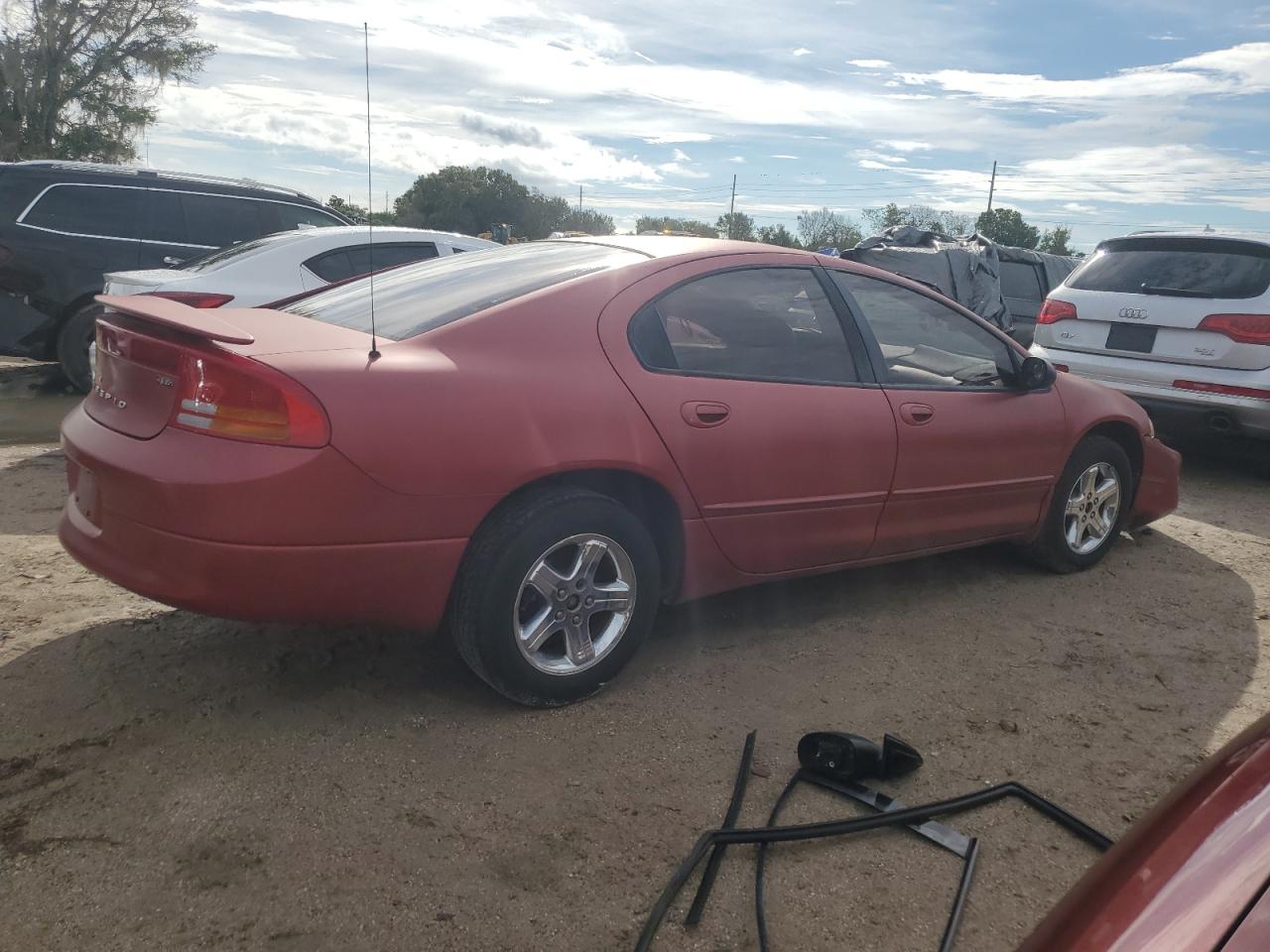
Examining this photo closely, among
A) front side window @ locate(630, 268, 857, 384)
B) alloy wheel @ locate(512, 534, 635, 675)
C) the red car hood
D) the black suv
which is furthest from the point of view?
the black suv

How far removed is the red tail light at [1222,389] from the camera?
21.3 ft

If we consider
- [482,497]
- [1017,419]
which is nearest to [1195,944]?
[482,497]

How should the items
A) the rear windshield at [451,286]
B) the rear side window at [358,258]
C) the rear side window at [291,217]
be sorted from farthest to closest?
the rear side window at [291,217] → the rear side window at [358,258] → the rear windshield at [451,286]

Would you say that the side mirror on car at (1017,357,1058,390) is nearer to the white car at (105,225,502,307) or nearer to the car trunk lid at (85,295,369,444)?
the car trunk lid at (85,295,369,444)

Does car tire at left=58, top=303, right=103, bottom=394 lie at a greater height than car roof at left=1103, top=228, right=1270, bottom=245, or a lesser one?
lesser

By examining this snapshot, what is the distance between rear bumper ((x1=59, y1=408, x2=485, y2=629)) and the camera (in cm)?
267

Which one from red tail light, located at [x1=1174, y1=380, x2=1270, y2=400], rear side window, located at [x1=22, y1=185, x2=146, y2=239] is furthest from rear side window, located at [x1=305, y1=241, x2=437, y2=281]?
red tail light, located at [x1=1174, y1=380, x2=1270, y2=400]

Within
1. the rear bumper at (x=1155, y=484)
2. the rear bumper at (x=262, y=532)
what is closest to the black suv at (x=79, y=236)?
the rear bumper at (x=262, y=532)

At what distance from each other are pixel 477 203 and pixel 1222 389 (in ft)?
124

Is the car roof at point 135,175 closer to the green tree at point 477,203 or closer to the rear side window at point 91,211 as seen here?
the rear side window at point 91,211

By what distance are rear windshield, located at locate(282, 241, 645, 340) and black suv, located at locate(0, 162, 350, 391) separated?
4533 mm

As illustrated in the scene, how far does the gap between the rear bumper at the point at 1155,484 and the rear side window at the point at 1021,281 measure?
8439 mm

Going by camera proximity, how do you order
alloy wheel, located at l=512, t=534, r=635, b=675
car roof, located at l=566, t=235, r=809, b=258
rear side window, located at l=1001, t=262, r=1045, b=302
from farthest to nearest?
1. rear side window, located at l=1001, t=262, r=1045, b=302
2. car roof, located at l=566, t=235, r=809, b=258
3. alloy wheel, located at l=512, t=534, r=635, b=675

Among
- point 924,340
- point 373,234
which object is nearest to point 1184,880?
point 924,340
